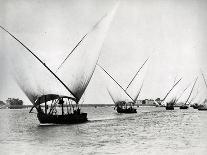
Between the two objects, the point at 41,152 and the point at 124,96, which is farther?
the point at 124,96

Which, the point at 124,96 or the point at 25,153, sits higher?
the point at 124,96

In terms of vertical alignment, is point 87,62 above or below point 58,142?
above

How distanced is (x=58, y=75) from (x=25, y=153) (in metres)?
20.9

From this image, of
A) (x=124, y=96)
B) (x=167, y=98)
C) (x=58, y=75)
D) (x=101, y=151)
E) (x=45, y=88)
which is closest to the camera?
(x=101, y=151)

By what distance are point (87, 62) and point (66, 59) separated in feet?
8.83

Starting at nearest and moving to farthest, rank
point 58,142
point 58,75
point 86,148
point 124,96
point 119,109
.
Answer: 1. point 86,148
2. point 58,142
3. point 58,75
4. point 124,96
5. point 119,109

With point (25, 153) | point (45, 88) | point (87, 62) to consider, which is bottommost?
point (25, 153)

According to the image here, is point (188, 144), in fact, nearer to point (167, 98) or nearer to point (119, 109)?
point (119, 109)

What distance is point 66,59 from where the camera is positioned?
47125 mm

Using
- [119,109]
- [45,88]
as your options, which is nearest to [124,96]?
[119,109]

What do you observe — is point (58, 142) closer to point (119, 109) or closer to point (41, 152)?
point (41, 152)

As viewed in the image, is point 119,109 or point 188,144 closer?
point 188,144

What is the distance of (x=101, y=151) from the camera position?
86.4ft

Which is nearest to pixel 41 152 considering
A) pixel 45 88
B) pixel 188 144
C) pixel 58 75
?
pixel 188 144
